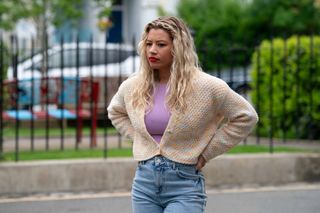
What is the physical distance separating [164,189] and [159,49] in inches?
26.9

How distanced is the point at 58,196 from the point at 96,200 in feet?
1.49

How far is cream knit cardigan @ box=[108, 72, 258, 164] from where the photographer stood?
407 centimetres

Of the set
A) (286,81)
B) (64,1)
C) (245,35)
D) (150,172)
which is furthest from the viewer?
(245,35)

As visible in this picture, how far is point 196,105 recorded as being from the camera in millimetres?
4090

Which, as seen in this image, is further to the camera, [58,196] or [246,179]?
[246,179]

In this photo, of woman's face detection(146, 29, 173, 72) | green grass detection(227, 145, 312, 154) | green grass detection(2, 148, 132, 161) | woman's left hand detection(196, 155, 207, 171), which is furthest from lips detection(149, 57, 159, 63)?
green grass detection(227, 145, 312, 154)

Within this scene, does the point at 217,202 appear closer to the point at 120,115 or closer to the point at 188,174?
the point at 120,115

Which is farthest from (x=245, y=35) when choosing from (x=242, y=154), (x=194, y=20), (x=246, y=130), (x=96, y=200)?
(x=246, y=130)

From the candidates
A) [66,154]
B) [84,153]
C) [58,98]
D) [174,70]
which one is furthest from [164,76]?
[58,98]

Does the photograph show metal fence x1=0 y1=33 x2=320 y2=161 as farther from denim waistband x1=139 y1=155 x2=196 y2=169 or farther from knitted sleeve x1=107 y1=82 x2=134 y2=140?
denim waistband x1=139 y1=155 x2=196 y2=169

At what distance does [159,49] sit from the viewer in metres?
4.06

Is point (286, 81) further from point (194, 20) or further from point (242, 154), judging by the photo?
point (194, 20)

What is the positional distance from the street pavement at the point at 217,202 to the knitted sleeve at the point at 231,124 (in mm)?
2991

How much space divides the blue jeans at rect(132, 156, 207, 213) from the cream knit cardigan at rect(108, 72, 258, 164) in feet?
0.16
